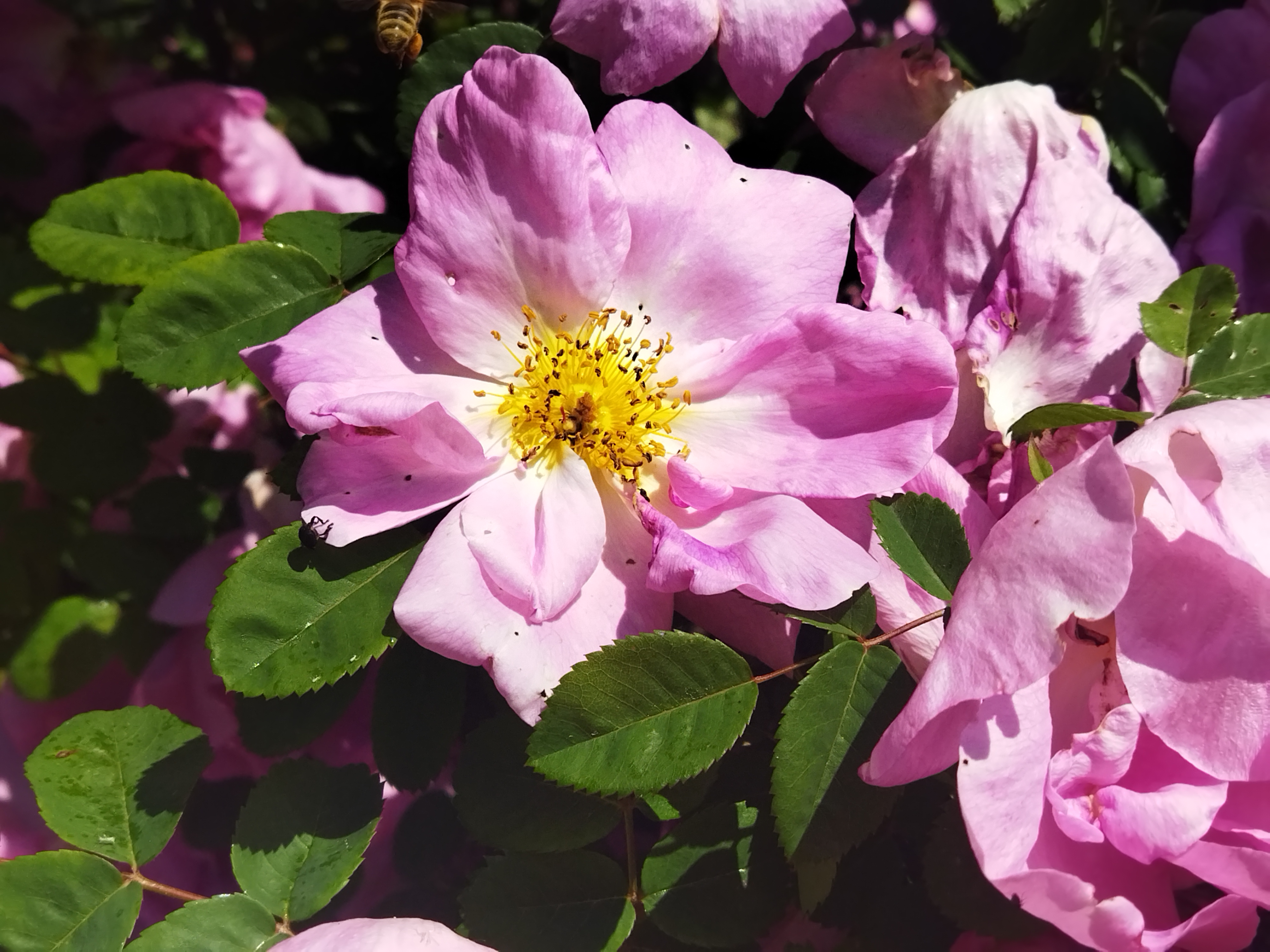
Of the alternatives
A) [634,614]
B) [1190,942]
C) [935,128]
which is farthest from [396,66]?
[1190,942]

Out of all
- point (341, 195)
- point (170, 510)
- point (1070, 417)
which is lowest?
point (170, 510)

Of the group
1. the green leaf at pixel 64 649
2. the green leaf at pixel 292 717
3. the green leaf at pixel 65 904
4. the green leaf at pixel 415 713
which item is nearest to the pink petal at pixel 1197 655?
the green leaf at pixel 415 713

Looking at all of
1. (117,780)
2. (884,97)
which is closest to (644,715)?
(117,780)

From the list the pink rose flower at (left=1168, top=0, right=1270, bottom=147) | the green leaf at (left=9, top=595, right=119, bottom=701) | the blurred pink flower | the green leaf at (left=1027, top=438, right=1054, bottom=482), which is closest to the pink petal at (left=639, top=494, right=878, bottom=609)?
the green leaf at (left=1027, top=438, right=1054, bottom=482)

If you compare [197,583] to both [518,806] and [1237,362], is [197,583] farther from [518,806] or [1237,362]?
[1237,362]

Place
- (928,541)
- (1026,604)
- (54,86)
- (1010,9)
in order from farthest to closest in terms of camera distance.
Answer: (54,86) < (1010,9) < (928,541) < (1026,604)

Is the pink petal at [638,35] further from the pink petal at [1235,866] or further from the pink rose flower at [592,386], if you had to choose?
the pink petal at [1235,866]
